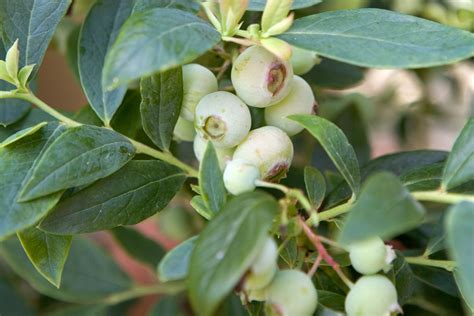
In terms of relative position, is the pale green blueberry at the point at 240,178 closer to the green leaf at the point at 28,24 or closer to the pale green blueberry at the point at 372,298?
the pale green blueberry at the point at 372,298

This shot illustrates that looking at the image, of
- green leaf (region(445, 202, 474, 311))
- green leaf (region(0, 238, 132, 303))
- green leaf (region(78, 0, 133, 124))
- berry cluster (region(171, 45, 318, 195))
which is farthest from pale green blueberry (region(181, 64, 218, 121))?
green leaf (region(0, 238, 132, 303))

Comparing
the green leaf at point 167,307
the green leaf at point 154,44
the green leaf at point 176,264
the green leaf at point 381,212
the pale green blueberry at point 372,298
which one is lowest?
the green leaf at point 167,307

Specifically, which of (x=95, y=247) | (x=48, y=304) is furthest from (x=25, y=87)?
(x=48, y=304)

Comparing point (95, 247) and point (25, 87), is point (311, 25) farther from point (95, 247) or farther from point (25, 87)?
point (95, 247)

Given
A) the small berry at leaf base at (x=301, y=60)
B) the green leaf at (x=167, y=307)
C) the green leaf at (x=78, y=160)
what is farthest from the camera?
the green leaf at (x=167, y=307)

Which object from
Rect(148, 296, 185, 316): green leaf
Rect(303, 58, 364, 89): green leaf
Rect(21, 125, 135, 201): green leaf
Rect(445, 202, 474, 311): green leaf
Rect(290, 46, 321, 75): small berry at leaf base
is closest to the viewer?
Rect(445, 202, 474, 311): green leaf

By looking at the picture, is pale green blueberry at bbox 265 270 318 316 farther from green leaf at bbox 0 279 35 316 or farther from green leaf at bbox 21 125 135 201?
green leaf at bbox 0 279 35 316

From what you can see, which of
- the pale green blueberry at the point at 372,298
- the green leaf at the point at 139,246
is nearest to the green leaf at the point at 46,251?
the pale green blueberry at the point at 372,298
